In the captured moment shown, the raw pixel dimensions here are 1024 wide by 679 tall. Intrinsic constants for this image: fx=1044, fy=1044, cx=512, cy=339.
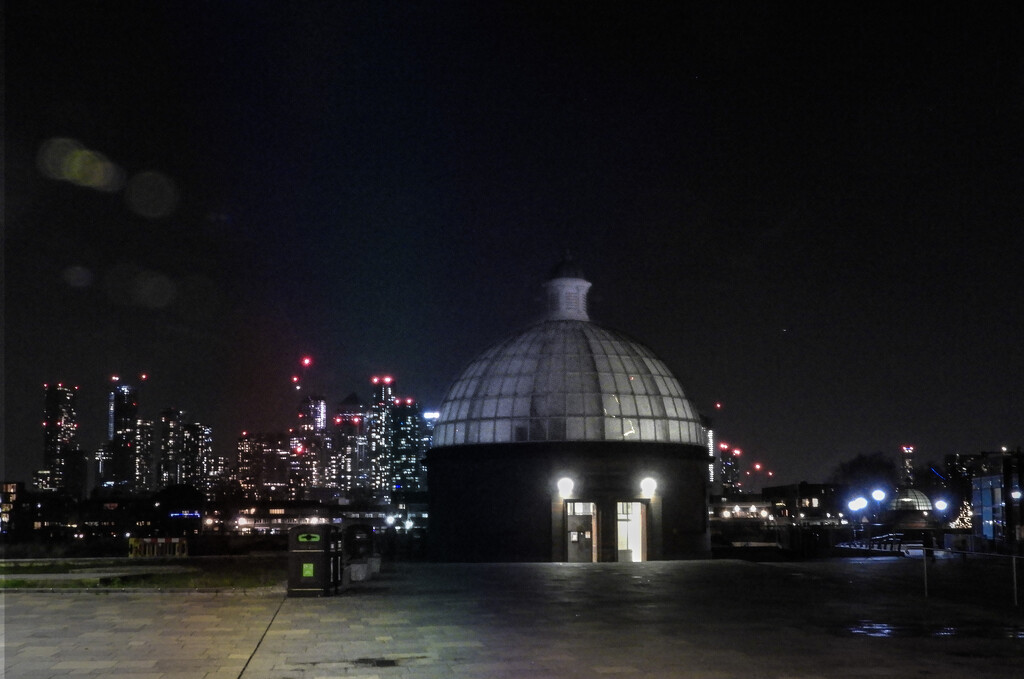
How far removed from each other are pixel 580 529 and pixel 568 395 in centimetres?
623

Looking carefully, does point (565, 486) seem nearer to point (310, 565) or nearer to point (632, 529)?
point (632, 529)

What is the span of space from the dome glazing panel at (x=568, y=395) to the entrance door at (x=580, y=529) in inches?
125

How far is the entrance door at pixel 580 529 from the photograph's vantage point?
47594 mm

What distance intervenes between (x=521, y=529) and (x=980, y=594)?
80.5 feet

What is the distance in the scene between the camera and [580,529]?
4800 cm

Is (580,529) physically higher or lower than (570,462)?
lower

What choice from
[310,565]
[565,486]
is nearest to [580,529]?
[565,486]

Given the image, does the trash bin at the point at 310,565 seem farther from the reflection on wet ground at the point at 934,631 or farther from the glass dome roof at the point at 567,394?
the glass dome roof at the point at 567,394

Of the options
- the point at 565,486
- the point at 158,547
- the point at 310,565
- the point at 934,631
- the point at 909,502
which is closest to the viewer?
the point at 934,631

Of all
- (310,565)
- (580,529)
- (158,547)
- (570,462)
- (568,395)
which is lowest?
(158,547)

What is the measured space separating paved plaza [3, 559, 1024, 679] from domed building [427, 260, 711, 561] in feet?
61.0

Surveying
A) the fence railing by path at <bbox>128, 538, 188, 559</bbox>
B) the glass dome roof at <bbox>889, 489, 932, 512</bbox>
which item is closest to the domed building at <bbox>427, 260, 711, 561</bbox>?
the fence railing by path at <bbox>128, 538, 188, 559</bbox>

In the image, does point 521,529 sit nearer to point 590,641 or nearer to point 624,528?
point 624,528

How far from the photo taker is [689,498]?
4972 centimetres
